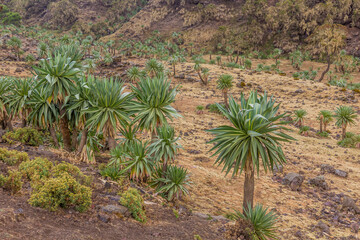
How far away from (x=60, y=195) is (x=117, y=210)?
1.75m

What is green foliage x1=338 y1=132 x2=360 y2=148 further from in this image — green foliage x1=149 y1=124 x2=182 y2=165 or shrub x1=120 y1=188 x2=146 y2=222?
shrub x1=120 y1=188 x2=146 y2=222

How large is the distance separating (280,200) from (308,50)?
9030 cm

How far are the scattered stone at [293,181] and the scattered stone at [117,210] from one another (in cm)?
1149

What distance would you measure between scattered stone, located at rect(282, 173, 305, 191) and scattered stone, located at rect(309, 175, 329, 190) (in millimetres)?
855

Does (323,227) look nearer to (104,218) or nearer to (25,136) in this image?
(104,218)

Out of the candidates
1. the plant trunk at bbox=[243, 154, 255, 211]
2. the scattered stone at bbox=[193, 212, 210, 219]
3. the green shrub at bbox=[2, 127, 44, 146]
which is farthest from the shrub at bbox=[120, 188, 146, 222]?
the green shrub at bbox=[2, 127, 44, 146]

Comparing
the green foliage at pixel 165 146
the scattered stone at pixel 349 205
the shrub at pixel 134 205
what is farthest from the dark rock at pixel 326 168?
the shrub at pixel 134 205

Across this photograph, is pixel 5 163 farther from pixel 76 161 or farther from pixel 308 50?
pixel 308 50

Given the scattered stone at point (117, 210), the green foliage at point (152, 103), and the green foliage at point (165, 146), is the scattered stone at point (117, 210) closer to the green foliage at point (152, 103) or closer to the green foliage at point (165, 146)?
the green foliage at point (165, 146)

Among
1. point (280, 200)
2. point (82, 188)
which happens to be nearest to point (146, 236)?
point (82, 188)

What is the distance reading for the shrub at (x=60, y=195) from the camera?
6.17 metres

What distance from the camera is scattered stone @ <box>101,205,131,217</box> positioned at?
7.16 metres

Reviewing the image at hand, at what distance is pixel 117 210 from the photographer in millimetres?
7270

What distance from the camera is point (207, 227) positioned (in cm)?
852
